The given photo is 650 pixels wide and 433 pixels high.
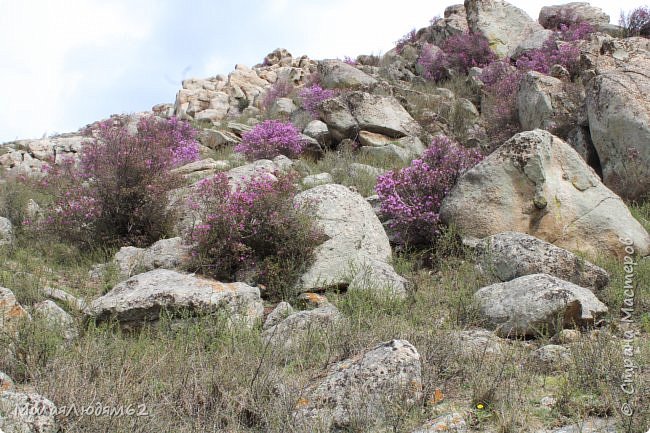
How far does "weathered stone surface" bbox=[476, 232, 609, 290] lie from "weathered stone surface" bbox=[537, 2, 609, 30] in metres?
14.8

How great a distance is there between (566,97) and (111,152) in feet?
28.7

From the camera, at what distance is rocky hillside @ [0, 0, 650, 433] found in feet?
12.0

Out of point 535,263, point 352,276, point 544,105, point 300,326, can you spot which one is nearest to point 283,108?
point 544,105

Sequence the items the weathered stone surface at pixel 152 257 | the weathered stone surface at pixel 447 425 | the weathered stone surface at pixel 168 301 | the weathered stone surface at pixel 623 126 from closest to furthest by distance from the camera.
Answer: the weathered stone surface at pixel 447 425, the weathered stone surface at pixel 168 301, the weathered stone surface at pixel 152 257, the weathered stone surface at pixel 623 126

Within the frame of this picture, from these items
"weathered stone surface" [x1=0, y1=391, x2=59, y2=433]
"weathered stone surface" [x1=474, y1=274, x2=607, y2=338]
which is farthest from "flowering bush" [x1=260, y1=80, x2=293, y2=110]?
"weathered stone surface" [x1=0, y1=391, x2=59, y2=433]

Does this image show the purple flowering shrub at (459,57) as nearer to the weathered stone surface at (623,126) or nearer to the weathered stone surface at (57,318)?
the weathered stone surface at (623,126)

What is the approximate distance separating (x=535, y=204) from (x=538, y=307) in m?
2.91

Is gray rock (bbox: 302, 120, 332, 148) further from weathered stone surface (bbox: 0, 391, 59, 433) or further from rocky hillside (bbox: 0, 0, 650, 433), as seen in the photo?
weathered stone surface (bbox: 0, 391, 59, 433)

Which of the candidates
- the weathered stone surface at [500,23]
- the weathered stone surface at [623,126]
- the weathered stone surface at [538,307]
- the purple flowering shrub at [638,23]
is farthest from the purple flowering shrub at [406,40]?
the weathered stone surface at [538,307]

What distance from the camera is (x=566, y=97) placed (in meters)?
11.4

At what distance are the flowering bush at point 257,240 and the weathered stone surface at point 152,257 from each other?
26 centimetres

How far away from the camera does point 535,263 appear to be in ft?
20.4

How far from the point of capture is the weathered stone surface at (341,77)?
16614 millimetres

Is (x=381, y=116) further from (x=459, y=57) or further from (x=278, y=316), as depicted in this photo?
(x=278, y=316)
